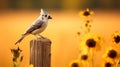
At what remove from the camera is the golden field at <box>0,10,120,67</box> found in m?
2.33

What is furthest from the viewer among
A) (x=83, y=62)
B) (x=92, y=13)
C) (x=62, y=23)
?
(x=62, y=23)

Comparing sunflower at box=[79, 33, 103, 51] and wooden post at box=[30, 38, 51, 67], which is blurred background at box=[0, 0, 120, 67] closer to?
sunflower at box=[79, 33, 103, 51]

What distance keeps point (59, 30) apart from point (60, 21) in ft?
0.19

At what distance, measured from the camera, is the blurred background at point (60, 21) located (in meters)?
2.34

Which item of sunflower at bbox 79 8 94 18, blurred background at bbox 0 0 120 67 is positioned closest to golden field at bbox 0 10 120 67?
blurred background at bbox 0 0 120 67

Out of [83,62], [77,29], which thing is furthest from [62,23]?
[83,62]

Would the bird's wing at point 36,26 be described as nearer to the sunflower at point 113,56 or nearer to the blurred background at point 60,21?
the sunflower at point 113,56

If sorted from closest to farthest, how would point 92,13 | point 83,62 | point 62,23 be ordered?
point 83,62 < point 92,13 < point 62,23

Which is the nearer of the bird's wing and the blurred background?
the bird's wing

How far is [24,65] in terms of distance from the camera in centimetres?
244

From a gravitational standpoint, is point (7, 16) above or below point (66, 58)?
above

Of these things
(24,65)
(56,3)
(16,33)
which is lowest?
(24,65)

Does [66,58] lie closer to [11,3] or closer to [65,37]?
[65,37]

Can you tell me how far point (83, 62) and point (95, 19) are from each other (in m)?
0.58
